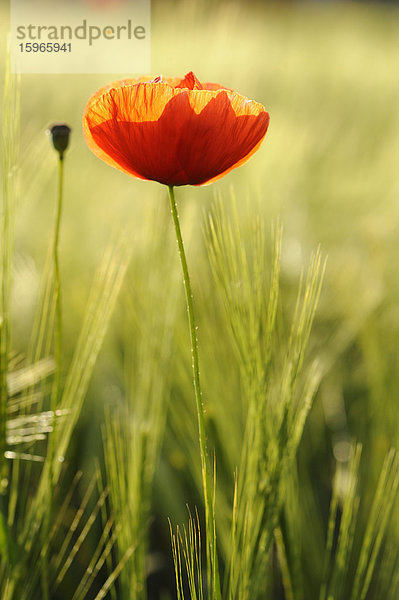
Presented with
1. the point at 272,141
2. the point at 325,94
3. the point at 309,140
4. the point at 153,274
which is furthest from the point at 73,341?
the point at 325,94

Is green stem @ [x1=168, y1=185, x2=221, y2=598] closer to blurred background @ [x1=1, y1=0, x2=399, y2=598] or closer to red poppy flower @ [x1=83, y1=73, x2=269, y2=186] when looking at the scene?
red poppy flower @ [x1=83, y1=73, x2=269, y2=186]

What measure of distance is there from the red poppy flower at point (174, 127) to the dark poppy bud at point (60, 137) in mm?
59

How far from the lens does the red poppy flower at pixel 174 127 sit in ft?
0.98

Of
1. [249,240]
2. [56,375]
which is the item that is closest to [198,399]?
[56,375]

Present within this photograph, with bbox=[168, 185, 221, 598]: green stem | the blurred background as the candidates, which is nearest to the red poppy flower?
bbox=[168, 185, 221, 598]: green stem

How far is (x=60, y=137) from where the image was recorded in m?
0.37

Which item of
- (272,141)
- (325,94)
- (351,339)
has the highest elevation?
(325,94)

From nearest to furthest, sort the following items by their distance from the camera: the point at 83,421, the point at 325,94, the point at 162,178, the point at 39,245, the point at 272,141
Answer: the point at 162,178, the point at 83,421, the point at 39,245, the point at 272,141, the point at 325,94

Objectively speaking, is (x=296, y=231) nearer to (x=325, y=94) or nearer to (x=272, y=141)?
(x=272, y=141)

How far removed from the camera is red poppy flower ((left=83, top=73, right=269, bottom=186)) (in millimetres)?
297

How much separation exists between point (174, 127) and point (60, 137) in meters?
0.10

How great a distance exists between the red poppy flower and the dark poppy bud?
59mm

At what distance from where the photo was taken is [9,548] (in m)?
0.38

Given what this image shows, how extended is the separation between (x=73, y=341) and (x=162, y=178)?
53 centimetres
